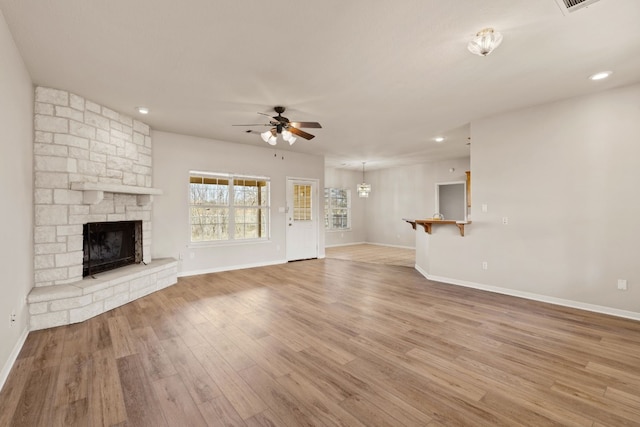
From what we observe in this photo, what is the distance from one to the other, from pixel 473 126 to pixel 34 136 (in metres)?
6.00

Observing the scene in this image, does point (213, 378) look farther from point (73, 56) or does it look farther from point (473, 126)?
point (473, 126)

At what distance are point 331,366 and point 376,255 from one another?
5923mm

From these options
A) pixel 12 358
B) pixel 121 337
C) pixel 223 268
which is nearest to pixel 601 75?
pixel 121 337

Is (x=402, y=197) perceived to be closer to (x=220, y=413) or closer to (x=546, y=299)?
(x=546, y=299)

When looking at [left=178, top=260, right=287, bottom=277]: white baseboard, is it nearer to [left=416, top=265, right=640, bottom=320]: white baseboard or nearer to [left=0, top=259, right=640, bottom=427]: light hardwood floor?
[left=0, top=259, right=640, bottom=427]: light hardwood floor

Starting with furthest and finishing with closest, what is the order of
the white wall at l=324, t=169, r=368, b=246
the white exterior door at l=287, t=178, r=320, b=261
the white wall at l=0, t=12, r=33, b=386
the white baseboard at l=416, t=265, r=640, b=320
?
the white wall at l=324, t=169, r=368, b=246 < the white exterior door at l=287, t=178, r=320, b=261 < the white baseboard at l=416, t=265, r=640, b=320 < the white wall at l=0, t=12, r=33, b=386

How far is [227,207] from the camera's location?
238 inches

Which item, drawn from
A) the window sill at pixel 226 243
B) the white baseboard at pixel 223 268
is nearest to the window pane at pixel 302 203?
the window sill at pixel 226 243

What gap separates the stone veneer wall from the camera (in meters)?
3.31

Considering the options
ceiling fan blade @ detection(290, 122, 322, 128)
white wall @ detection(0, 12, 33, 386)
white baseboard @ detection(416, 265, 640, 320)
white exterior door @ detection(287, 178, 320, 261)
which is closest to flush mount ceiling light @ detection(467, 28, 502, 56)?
ceiling fan blade @ detection(290, 122, 322, 128)

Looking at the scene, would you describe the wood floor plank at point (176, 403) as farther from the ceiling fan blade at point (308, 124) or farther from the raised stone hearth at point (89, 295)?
the ceiling fan blade at point (308, 124)

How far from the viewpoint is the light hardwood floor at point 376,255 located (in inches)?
280

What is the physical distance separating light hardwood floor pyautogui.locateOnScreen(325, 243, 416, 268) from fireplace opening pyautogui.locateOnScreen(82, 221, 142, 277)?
466cm

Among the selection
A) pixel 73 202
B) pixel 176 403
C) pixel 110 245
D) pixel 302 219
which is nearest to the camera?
A: pixel 176 403
